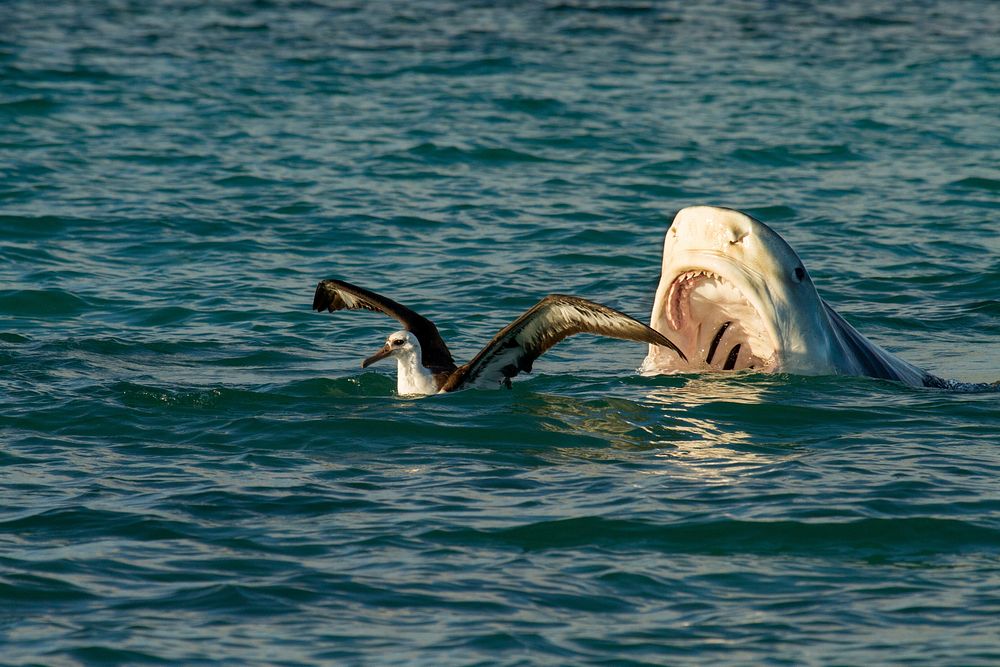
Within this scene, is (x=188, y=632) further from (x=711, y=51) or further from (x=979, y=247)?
(x=711, y=51)

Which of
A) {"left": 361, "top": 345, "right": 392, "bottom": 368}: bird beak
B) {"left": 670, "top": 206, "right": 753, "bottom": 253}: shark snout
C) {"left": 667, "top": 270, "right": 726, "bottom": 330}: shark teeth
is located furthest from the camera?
{"left": 361, "top": 345, "right": 392, "bottom": 368}: bird beak

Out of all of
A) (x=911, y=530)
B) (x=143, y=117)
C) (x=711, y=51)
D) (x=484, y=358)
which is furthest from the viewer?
(x=711, y=51)

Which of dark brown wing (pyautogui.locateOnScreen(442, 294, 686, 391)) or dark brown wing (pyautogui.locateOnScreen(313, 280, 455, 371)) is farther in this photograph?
dark brown wing (pyautogui.locateOnScreen(313, 280, 455, 371))

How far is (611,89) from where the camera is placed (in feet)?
82.0

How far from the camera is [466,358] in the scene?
1249cm

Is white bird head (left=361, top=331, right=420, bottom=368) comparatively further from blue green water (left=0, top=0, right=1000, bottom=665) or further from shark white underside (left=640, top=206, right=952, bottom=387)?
shark white underside (left=640, top=206, right=952, bottom=387)

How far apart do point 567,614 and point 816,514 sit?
1.80 m

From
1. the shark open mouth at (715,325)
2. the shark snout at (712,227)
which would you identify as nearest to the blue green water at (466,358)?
the shark open mouth at (715,325)

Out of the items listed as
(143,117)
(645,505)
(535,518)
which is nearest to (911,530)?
(645,505)

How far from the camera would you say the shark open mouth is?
9148 millimetres

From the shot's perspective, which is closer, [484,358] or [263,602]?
[263,602]

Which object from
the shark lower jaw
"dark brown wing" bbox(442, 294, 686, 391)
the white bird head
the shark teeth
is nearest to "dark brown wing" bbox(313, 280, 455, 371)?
the white bird head

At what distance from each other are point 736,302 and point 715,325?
1.39 ft

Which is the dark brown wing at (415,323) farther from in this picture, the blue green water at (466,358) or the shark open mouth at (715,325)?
the shark open mouth at (715,325)
